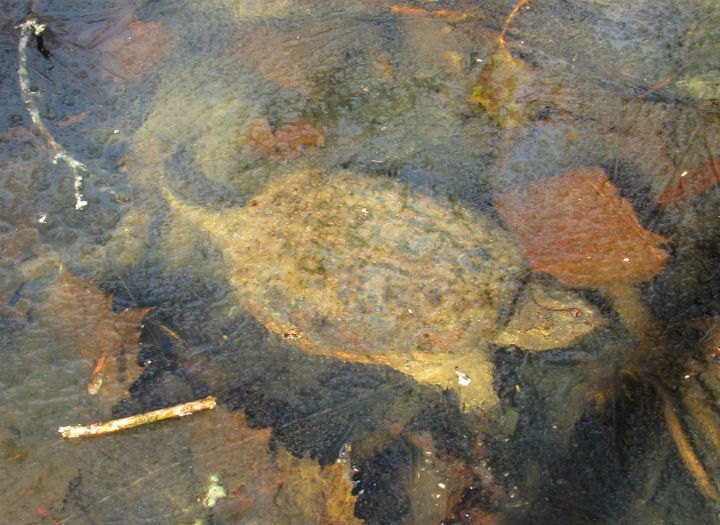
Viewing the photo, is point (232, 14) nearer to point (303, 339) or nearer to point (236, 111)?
point (236, 111)

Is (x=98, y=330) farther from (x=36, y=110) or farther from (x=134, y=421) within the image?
(x=36, y=110)

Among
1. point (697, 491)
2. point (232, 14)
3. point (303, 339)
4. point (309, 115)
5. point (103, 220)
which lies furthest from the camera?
point (232, 14)

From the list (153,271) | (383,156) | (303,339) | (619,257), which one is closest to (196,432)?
(303,339)

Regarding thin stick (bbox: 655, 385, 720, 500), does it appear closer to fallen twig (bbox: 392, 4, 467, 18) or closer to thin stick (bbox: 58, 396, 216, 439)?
thin stick (bbox: 58, 396, 216, 439)

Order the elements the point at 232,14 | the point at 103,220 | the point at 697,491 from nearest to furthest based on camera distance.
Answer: the point at 697,491, the point at 103,220, the point at 232,14

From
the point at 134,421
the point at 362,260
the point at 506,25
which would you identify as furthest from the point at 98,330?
the point at 506,25

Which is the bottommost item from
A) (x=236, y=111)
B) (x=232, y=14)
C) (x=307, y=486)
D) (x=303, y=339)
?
(x=307, y=486)

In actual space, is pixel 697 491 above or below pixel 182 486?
above
